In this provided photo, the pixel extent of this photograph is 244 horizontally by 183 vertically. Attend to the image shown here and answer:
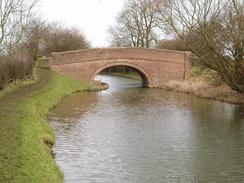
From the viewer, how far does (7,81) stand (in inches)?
857

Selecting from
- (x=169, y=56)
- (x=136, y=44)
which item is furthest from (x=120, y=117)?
(x=136, y=44)

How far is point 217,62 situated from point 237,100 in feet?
7.22

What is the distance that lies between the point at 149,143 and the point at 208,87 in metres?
16.3

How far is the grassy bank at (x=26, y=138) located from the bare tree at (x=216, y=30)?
294 inches

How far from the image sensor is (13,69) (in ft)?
76.0

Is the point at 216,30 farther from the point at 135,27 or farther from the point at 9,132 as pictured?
the point at 135,27

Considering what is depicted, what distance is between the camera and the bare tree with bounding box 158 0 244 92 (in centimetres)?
2323

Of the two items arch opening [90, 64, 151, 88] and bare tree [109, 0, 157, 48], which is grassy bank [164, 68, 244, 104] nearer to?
arch opening [90, 64, 151, 88]

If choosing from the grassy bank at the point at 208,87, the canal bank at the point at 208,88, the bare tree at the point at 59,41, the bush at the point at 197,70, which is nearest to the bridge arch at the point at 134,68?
the canal bank at the point at 208,88

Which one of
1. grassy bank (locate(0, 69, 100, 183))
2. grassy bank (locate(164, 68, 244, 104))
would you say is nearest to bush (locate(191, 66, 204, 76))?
grassy bank (locate(164, 68, 244, 104))

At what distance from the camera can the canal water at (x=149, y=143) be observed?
10.7m

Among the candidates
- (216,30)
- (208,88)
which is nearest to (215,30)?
(216,30)

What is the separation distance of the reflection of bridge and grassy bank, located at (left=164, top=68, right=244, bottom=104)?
5.23 ft

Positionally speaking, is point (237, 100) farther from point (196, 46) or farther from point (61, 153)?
point (61, 153)
